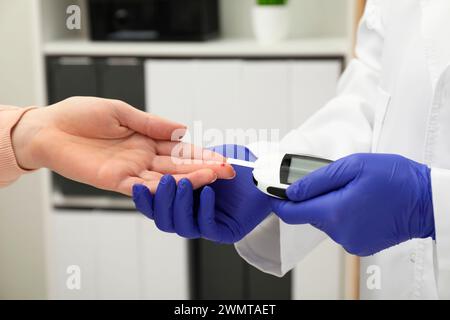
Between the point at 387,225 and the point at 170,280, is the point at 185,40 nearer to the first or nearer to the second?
the point at 170,280

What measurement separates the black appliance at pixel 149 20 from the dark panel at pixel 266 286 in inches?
25.2

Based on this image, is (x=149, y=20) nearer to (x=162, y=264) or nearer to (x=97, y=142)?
(x=162, y=264)

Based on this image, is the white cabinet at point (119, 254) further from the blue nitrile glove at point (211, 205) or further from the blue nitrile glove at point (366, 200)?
the blue nitrile glove at point (366, 200)

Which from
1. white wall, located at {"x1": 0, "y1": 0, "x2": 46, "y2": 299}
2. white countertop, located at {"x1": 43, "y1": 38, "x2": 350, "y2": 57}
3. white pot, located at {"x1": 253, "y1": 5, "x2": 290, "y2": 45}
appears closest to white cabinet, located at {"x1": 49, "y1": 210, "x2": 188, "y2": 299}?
white wall, located at {"x1": 0, "y1": 0, "x2": 46, "y2": 299}

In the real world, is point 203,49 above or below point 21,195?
above

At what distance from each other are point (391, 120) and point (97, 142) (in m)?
0.44

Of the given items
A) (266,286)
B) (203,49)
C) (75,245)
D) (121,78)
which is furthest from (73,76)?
(266,286)

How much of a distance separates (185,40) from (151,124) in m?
0.80

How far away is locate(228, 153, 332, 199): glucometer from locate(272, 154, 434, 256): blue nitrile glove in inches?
0.6

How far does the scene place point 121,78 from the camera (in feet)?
5.58

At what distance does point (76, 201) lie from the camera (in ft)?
5.93

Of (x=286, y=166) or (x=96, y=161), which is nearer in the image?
(x=286, y=166)

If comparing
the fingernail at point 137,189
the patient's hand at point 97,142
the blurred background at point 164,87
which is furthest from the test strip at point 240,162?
the blurred background at point 164,87

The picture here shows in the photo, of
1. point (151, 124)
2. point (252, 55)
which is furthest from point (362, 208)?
point (252, 55)
